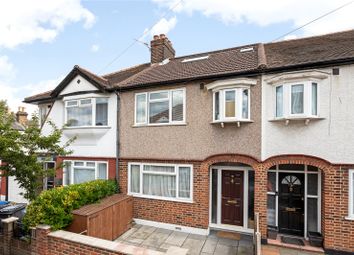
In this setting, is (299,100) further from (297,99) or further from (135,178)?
(135,178)

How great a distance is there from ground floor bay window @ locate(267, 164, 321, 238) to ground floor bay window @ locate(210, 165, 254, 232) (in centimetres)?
75

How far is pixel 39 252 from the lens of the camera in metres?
6.13

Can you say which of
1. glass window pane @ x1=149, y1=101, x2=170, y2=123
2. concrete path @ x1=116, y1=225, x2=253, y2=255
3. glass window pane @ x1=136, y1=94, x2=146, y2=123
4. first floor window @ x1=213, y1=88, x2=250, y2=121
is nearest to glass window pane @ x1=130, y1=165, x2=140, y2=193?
concrete path @ x1=116, y1=225, x2=253, y2=255

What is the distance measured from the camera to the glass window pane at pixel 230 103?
7.85 m

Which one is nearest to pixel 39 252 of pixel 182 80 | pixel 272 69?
pixel 182 80

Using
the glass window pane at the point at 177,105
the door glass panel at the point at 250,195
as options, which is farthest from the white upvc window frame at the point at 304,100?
the glass window pane at the point at 177,105

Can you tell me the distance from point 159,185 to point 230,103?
442cm

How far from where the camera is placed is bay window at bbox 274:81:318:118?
6.92 metres

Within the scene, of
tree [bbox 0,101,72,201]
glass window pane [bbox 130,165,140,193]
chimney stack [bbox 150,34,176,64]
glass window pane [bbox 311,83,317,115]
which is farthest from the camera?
chimney stack [bbox 150,34,176,64]

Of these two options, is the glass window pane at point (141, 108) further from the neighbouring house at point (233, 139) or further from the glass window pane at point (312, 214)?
the glass window pane at point (312, 214)

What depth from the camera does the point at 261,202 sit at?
24.5 feet

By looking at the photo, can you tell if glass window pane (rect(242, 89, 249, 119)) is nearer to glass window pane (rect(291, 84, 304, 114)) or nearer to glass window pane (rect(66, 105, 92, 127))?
glass window pane (rect(291, 84, 304, 114))

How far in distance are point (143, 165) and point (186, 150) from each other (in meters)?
2.12

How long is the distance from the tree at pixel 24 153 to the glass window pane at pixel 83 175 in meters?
2.30
